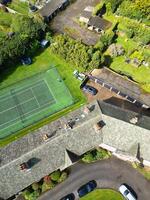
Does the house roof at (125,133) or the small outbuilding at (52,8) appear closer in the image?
the house roof at (125,133)

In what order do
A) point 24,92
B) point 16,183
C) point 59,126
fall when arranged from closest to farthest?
point 16,183
point 59,126
point 24,92

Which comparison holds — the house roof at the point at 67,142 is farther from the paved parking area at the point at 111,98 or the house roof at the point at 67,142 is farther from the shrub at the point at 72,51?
the shrub at the point at 72,51

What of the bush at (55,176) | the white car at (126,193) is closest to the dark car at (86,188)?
the bush at (55,176)

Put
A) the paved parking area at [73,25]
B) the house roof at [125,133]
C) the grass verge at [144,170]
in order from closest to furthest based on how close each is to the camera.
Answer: the house roof at [125,133], the grass verge at [144,170], the paved parking area at [73,25]

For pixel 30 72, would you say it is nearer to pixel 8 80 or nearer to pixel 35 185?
pixel 8 80

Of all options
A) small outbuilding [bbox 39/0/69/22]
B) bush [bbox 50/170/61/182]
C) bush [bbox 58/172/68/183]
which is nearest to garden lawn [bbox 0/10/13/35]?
small outbuilding [bbox 39/0/69/22]

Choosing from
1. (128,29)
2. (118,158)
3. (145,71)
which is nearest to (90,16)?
(128,29)

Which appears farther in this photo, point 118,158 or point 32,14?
point 32,14
